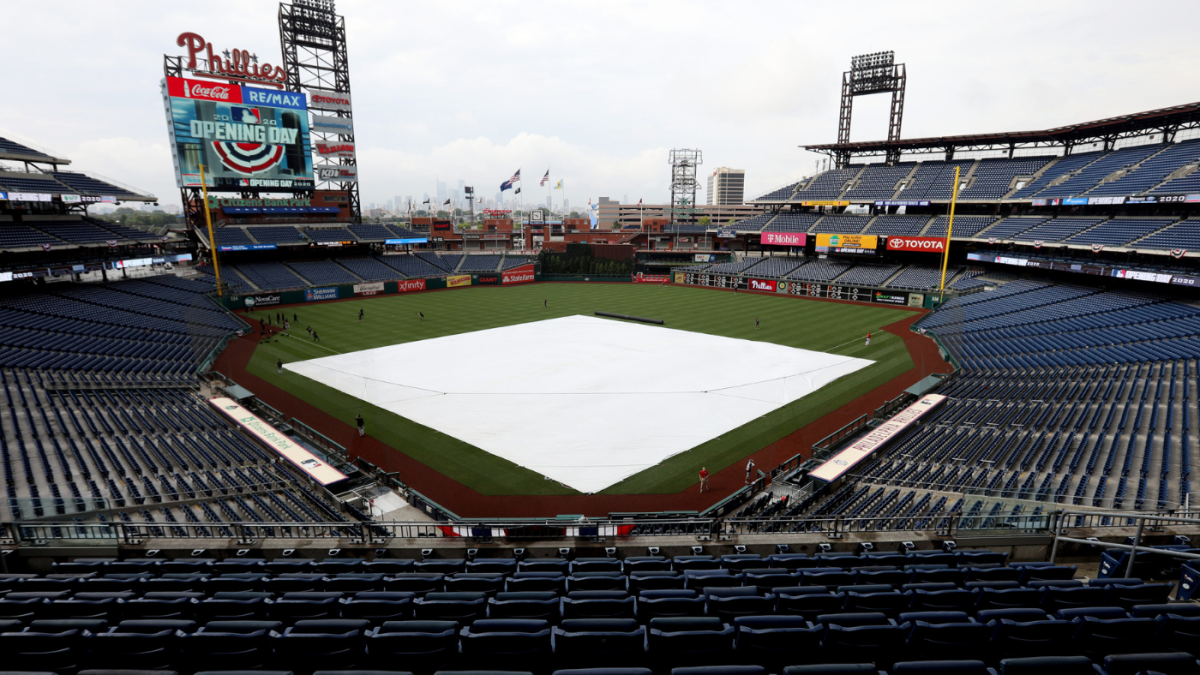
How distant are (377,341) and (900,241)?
53479 millimetres

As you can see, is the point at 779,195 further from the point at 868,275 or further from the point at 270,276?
the point at 270,276

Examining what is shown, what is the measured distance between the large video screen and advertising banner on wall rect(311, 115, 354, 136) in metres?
3.33

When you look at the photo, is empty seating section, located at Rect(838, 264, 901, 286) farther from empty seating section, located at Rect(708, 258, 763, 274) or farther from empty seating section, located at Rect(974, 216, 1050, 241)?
empty seating section, located at Rect(708, 258, 763, 274)

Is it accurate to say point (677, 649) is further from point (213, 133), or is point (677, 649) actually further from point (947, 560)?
point (213, 133)

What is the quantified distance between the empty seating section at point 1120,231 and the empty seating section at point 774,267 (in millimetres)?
27816

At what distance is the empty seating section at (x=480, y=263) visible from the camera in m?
74.3

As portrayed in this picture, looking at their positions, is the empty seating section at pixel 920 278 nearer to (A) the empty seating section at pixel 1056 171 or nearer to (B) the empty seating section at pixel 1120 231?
Result: (A) the empty seating section at pixel 1056 171

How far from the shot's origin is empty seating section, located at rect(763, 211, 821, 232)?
6862cm

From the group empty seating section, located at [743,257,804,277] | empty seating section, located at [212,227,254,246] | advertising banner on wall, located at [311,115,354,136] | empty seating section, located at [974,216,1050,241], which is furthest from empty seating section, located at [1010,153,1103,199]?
empty seating section, located at [212,227,254,246]

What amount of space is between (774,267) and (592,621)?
217 feet

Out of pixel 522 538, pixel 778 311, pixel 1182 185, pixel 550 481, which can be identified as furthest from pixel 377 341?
pixel 1182 185

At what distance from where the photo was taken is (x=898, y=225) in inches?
2381

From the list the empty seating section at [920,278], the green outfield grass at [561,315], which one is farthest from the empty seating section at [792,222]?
the empty seating section at [920,278]

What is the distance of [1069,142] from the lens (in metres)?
52.4
